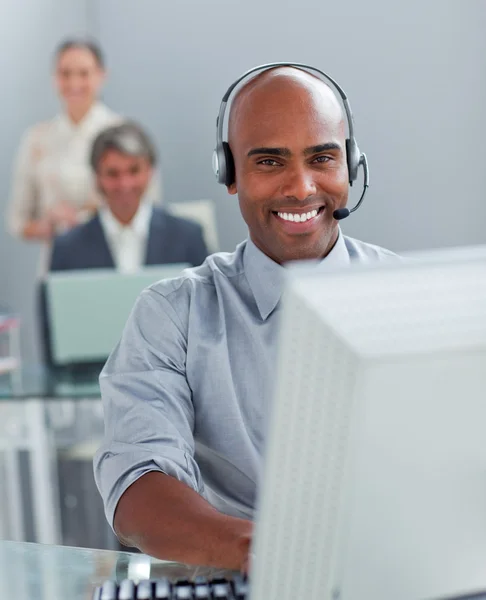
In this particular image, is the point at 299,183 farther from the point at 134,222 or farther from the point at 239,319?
the point at 134,222

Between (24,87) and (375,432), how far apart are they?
426 centimetres

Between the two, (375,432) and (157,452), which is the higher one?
(375,432)

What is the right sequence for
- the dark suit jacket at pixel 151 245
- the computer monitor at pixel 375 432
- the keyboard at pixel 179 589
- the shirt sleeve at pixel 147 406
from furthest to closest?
the dark suit jacket at pixel 151 245
the shirt sleeve at pixel 147 406
the keyboard at pixel 179 589
the computer monitor at pixel 375 432

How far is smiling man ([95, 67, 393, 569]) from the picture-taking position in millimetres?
1127

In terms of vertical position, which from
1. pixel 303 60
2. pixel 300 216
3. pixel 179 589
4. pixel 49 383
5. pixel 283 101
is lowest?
pixel 49 383

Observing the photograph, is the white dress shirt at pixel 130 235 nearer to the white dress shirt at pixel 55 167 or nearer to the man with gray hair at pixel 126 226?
the man with gray hair at pixel 126 226

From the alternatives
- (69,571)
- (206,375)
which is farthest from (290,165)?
(69,571)

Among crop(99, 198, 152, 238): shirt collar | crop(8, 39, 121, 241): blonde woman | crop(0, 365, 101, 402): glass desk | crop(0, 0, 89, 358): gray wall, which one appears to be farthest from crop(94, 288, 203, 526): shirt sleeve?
crop(0, 0, 89, 358): gray wall

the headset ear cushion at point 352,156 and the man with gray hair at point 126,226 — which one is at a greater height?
the headset ear cushion at point 352,156

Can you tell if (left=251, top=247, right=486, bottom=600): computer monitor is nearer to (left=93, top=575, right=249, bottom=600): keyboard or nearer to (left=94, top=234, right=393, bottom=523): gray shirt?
(left=93, top=575, right=249, bottom=600): keyboard

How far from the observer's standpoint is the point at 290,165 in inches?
48.0

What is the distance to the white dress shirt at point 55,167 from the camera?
12.7ft

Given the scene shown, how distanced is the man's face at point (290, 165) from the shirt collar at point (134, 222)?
202 centimetres

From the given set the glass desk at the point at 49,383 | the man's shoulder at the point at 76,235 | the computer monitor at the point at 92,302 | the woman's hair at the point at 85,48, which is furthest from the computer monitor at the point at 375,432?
the woman's hair at the point at 85,48
